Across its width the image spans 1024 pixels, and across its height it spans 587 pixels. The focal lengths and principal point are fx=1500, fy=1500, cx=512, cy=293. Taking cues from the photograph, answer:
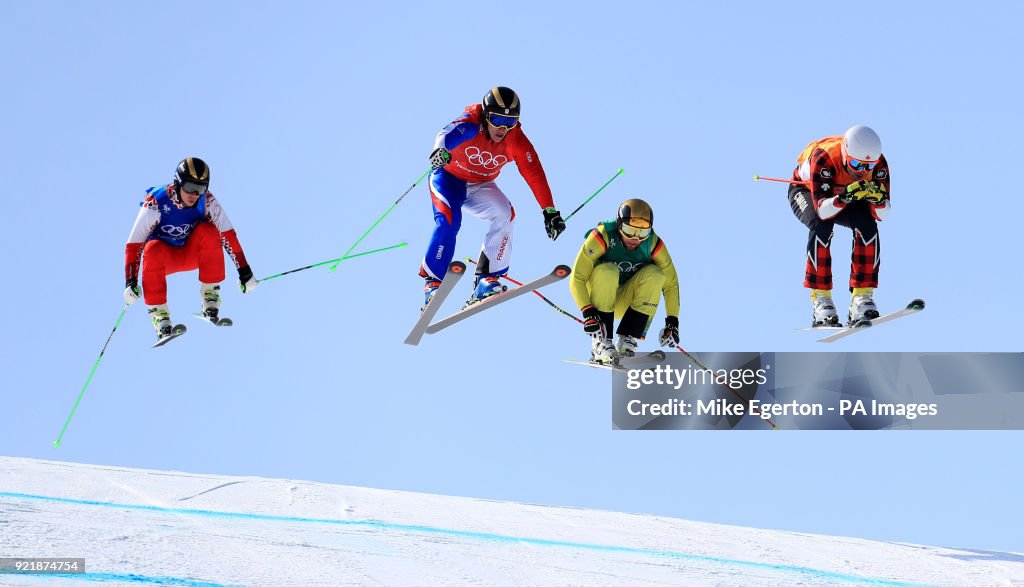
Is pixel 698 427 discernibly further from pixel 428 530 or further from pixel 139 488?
pixel 139 488

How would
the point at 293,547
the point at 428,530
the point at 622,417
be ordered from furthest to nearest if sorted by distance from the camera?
the point at 622,417, the point at 428,530, the point at 293,547

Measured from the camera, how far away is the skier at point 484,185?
46.7ft

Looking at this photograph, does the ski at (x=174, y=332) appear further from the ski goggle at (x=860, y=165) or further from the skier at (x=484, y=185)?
the ski goggle at (x=860, y=165)

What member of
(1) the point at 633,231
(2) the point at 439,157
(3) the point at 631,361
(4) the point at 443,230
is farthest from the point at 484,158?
(3) the point at 631,361

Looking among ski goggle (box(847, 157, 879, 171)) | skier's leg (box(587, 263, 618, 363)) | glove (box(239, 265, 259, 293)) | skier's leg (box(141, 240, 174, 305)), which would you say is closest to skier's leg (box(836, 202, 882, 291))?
ski goggle (box(847, 157, 879, 171))

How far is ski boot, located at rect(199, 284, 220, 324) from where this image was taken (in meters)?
15.0

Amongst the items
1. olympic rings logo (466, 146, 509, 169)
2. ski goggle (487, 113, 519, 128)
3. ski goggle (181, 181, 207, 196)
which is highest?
ski goggle (487, 113, 519, 128)

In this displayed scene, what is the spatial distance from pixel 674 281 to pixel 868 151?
7.58 feet

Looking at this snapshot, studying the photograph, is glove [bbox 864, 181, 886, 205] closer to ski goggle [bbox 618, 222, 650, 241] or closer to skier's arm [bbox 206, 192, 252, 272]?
ski goggle [bbox 618, 222, 650, 241]

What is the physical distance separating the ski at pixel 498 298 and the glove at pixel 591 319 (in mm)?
680

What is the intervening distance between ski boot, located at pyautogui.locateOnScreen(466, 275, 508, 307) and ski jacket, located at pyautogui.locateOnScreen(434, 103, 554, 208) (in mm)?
887

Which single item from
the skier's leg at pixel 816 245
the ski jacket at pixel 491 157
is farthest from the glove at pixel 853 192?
the ski jacket at pixel 491 157

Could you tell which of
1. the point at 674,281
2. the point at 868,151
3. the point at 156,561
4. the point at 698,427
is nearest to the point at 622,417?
the point at 698,427

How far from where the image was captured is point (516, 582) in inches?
494
